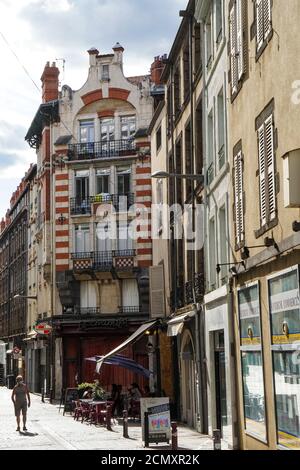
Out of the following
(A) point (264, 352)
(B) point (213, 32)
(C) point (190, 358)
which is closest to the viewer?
(A) point (264, 352)

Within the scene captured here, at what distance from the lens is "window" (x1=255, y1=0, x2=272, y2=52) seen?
1511 cm

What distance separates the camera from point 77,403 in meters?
32.3

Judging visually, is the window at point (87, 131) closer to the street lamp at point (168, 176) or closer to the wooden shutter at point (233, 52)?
the street lamp at point (168, 176)

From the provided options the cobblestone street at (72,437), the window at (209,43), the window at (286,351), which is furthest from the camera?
the window at (209,43)

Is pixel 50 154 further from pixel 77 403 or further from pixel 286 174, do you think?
pixel 286 174

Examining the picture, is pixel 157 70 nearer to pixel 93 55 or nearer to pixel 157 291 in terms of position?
pixel 93 55

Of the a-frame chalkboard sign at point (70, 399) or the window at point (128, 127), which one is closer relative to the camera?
the a-frame chalkboard sign at point (70, 399)

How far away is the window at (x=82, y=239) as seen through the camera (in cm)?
4943

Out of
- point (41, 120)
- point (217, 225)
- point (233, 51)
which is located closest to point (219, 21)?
point (233, 51)

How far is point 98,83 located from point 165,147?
62.4ft

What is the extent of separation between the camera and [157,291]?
33594 mm

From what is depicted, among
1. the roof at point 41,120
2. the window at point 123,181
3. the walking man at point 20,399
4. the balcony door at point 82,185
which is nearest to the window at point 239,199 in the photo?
the walking man at point 20,399
